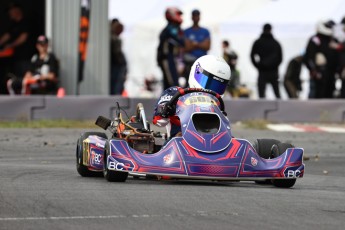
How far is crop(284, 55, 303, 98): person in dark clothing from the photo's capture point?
80.7 feet

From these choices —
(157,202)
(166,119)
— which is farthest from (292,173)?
(157,202)

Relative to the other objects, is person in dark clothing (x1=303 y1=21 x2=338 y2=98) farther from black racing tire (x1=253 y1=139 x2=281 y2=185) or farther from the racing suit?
the racing suit

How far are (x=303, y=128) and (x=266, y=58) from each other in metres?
2.72

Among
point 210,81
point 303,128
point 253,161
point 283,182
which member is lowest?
point 303,128

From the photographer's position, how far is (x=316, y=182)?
34.8 ft

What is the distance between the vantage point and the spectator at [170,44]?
19.3m

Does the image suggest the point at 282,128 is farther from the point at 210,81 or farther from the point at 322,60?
the point at 210,81

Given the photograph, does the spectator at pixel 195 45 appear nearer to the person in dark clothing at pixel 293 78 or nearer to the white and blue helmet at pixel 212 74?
the person in dark clothing at pixel 293 78

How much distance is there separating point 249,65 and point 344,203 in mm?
19922

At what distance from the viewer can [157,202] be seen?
8.22m

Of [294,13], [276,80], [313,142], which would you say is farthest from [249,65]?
[313,142]

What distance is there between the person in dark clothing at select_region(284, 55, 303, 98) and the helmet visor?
1397cm

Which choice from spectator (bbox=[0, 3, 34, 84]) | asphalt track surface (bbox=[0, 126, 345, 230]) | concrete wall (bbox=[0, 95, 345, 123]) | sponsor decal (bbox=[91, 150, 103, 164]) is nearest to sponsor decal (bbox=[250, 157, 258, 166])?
asphalt track surface (bbox=[0, 126, 345, 230])

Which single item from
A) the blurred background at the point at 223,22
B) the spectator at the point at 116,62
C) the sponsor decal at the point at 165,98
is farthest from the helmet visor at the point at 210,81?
the blurred background at the point at 223,22
